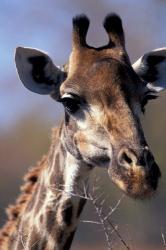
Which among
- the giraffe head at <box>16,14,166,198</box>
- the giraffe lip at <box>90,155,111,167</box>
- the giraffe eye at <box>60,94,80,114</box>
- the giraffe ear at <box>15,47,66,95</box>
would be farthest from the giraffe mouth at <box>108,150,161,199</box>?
the giraffe ear at <box>15,47,66,95</box>

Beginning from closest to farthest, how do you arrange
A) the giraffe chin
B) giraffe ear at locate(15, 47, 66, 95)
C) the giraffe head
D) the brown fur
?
the giraffe chin < the giraffe head < giraffe ear at locate(15, 47, 66, 95) < the brown fur

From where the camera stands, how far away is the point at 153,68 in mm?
7254

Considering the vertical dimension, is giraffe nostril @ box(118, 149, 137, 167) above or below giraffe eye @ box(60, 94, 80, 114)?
below

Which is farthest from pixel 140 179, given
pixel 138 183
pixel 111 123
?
pixel 111 123

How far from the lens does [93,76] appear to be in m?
6.70

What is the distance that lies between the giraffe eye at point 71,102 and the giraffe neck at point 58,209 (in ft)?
1.05

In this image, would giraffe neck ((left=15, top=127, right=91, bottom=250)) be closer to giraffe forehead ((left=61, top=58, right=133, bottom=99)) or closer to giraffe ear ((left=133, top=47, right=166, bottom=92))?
giraffe forehead ((left=61, top=58, right=133, bottom=99))

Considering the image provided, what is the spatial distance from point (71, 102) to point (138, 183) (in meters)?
0.99

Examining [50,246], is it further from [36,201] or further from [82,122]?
[82,122]

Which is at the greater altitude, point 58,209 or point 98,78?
point 98,78

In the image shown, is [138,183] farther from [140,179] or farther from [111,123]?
[111,123]

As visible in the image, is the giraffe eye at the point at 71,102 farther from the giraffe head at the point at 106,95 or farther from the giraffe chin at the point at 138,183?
the giraffe chin at the point at 138,183

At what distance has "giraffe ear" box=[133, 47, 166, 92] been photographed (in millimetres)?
7215

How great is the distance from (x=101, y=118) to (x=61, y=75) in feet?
2.15
